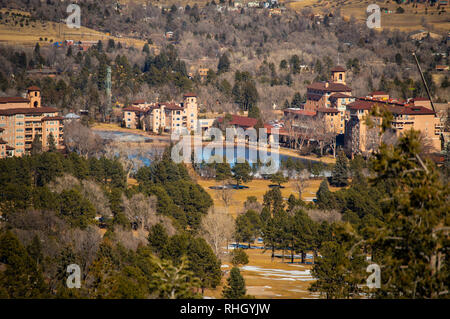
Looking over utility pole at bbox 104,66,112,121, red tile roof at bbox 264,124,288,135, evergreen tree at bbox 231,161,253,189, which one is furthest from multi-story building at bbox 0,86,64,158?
red tile roof at bbox 264,124,288,135

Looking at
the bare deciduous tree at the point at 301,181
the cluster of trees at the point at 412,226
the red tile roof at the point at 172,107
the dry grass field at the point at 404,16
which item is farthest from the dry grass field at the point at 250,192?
the dry grass field at the point at 404,16

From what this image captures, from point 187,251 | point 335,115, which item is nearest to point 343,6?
point 335,115

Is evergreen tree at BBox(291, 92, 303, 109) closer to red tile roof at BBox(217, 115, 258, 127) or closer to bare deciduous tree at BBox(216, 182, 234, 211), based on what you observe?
red tile roof at BBox(217, 115, 258, 127)

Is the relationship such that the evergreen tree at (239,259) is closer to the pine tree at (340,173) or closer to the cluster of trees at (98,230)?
the cluster of trees at (98,230)

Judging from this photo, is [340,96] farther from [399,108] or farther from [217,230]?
[217,230]

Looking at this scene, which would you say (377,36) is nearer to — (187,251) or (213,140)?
(213,140)

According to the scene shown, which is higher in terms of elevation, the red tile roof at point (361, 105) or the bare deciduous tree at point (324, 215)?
the red tile roof at point (361, 105)

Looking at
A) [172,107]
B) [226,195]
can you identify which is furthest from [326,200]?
[172,107]
